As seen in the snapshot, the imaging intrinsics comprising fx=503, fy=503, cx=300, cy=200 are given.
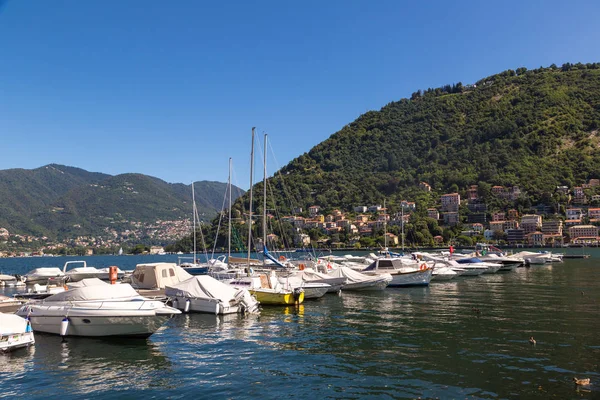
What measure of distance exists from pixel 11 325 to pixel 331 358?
33.6 feet

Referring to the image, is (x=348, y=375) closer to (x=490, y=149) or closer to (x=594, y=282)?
(x=594, y=282)

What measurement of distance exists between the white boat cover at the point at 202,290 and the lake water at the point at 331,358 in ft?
3.58

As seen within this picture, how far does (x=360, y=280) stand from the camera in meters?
36.0

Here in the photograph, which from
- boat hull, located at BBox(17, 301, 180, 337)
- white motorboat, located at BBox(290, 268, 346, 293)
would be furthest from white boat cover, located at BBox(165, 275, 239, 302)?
white motorboat, located at BBox(290, 268, 346, 293)

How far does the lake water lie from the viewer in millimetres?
12109

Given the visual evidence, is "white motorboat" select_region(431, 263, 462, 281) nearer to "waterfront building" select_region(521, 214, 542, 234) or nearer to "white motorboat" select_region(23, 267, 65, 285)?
"white motorboat" select_region(23, 267, 65, 285)

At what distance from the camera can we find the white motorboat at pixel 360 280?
3575 centimetres

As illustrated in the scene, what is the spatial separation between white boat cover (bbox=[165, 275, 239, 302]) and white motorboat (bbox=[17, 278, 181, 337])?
5.34 m

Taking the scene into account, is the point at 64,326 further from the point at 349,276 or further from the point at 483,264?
the point at 483,264

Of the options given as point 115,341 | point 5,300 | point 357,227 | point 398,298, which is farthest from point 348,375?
point 357,227

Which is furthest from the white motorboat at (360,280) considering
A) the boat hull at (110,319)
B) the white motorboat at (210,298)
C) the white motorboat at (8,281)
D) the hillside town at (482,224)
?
the hillside town at (482,224)

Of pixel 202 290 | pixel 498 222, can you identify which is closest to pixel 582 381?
pixel 202 290

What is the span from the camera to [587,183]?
166250 millimetres

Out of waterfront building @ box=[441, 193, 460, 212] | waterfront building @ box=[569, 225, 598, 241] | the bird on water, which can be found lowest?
the bird on water
